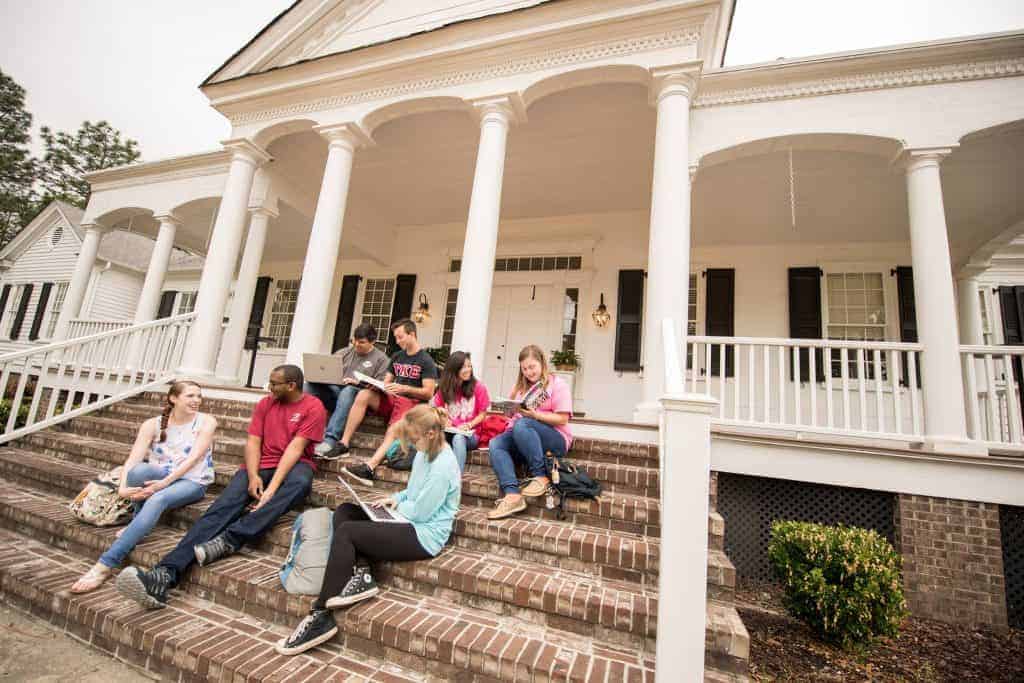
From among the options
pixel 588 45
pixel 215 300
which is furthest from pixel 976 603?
pixel 215 300

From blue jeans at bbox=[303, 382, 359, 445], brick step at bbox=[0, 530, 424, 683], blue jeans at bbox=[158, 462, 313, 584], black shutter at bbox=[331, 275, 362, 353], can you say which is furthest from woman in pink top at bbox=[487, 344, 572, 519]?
black shutter at bbox=[331, 275, 362, 353]

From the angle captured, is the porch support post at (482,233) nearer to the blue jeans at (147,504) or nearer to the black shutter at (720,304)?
the blue jeans at (147,504)

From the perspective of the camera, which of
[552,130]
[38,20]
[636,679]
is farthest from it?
[38,20]

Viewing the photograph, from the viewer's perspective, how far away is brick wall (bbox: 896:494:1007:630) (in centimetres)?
323

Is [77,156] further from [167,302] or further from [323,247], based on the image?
[323,247]

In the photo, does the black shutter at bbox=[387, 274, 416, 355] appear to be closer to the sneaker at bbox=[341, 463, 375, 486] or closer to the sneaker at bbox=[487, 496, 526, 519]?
the sneaker at bbox=[341, 463, 375, 486]

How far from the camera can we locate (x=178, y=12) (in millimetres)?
12273

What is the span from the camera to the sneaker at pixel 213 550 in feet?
7.97

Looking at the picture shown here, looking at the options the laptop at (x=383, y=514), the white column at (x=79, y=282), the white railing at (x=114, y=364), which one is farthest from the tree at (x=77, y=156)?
the laptop at (x=383, y=514)

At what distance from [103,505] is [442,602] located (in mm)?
2557

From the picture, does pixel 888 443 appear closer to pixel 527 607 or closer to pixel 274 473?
pixel 527 607

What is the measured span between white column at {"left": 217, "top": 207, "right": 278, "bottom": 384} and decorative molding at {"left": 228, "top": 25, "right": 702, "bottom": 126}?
160 centimetres

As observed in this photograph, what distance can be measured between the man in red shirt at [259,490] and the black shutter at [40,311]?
14542 millimetres

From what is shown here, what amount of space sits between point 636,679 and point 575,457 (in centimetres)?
183
